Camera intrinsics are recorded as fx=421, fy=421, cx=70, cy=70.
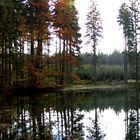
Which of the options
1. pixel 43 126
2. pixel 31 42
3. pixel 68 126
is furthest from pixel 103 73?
pixel 43 126

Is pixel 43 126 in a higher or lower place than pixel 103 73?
lower

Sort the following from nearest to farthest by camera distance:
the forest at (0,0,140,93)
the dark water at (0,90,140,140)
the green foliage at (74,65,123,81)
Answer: the dark water at (0,90,140,140) < the forest at (0,0,140,93) < the green foliage at (74,65,123,81)

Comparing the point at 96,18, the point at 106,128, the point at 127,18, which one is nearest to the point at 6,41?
the point at 106,128

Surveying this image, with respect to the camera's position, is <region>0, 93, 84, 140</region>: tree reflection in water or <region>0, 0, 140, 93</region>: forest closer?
<region>0, 93, 84, 140</region>: tree reflection in water

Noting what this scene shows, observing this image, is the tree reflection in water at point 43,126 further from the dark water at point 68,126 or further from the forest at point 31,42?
the forest at point 31,42

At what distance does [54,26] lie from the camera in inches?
1777

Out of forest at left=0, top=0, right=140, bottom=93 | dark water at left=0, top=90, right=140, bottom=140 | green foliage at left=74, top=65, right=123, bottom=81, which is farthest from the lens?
green foliage at left=74, top=65, right=123, bottom=81

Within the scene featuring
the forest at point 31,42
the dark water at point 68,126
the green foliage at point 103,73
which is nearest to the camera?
the dark water at point 68,126

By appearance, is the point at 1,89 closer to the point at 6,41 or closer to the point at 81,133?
the point at 6,41

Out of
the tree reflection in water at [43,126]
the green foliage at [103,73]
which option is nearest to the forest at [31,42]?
the green foliage at [103,73]

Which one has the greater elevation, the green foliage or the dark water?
the green foliage

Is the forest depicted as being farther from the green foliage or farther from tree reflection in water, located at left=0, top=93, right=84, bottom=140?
tree reflection in water, located at left=0, top=93, right=84, bottom=140

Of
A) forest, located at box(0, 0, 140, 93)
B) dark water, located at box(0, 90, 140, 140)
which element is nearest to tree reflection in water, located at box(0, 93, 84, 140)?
dark water, located at box(0, 90, 140, 140)

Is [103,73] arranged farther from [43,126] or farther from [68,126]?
[43,126]
